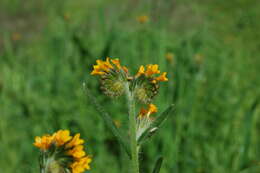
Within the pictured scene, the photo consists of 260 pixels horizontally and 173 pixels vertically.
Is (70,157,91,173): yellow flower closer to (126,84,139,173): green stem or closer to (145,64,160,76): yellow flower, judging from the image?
(126,84,139,173): green stem

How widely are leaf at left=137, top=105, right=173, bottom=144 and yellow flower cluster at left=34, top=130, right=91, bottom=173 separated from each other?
0.46ft

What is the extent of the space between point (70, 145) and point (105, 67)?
20 centimetres

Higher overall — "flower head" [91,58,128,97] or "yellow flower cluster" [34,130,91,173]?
"flower head" [91,58,128,97]

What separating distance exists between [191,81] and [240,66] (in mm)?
1093

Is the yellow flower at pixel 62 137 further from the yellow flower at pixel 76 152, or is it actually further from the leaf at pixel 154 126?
the leaf at pixel 154 126

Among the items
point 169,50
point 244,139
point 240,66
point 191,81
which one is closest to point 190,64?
point 191,81

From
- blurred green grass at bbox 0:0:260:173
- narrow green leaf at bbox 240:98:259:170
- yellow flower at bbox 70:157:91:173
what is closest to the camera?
yellow flower at bbox 70:157:91:173

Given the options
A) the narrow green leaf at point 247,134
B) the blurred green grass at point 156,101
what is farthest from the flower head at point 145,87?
the narrow green leaf at point 247,134

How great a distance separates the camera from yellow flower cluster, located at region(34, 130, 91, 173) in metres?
0.71

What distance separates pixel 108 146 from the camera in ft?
7.90

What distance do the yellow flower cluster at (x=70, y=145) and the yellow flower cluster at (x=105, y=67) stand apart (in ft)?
0.53

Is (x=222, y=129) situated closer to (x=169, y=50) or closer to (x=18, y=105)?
(x=169, y=50)

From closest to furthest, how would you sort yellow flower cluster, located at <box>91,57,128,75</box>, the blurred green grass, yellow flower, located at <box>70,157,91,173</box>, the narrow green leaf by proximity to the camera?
yellow flower, located at <box>70,157,91,173</box> → yellow flower cluster, located at <box>91,57,128,75</box> → the narrow green leaf → the blurred green grass

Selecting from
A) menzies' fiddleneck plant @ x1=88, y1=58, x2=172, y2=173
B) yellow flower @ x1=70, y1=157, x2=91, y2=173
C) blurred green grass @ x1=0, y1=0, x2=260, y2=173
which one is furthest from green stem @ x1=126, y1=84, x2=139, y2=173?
blurred green grass @ x1=0, y1=0, x2=260, y2=173
